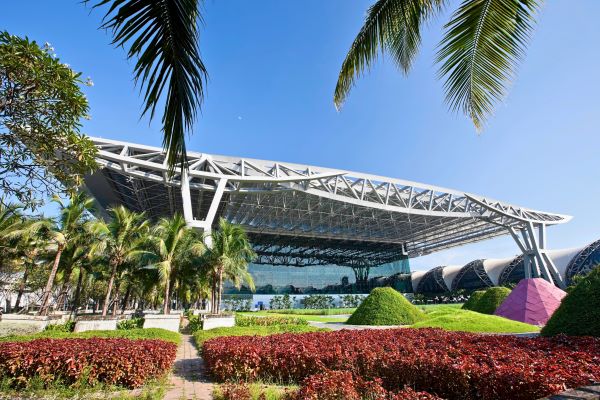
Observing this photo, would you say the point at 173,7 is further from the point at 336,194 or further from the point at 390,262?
the point at 390,262

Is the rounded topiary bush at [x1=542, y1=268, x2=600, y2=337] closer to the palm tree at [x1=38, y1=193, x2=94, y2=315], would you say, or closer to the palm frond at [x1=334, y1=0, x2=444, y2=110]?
the palm frond at [x1=334, y1=0, x2=444, y2=110]

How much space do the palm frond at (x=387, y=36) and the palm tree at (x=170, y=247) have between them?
1692cm

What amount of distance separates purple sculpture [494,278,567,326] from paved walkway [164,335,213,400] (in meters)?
18.1

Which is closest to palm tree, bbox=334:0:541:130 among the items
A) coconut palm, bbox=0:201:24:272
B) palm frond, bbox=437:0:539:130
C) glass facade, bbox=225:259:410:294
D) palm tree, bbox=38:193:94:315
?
palm frond, bbox=437:0:539:130

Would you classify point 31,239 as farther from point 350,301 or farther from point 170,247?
point 350,301

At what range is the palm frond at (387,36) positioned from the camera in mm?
5094

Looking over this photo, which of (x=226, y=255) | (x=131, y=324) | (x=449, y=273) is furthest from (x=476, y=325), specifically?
(x=449, y=273)

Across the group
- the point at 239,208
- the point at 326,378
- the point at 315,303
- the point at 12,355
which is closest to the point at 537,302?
the point at 326,378

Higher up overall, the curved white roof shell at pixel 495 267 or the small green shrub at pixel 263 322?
the curved white roof shell at pixel 495 267

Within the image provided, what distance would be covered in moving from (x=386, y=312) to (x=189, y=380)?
13.5m

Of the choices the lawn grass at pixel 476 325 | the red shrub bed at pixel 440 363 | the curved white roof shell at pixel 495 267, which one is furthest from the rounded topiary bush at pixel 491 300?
the curved white roof shell at pixel 495 267

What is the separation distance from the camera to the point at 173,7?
2.92 m

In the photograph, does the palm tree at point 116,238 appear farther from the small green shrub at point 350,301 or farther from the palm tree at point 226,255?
the small green shrub at point 350,301

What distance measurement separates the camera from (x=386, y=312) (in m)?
19.3
